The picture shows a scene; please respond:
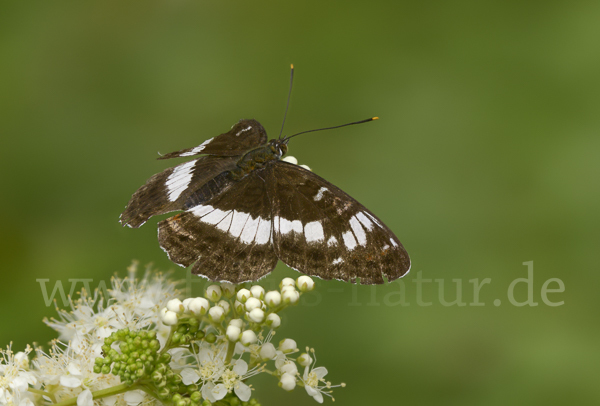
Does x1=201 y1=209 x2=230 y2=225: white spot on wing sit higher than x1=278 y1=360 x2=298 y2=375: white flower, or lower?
higher

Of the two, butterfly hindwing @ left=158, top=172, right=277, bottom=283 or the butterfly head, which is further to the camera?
the butterfly head

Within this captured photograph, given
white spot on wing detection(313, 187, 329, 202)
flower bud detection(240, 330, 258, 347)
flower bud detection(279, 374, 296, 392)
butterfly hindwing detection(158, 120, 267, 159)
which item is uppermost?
butterfly hindwing detection(158, 120, 267, 159)

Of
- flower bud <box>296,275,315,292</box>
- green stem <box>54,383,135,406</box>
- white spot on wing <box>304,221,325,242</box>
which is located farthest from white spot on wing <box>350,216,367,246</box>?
green stem <box>54,383,135,406</box>

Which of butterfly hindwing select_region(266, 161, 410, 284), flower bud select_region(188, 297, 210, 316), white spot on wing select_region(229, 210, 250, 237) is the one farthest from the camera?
white spot on wing select_region(229, 210, 250, 237)

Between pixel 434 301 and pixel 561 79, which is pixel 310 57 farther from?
pixel 434 301

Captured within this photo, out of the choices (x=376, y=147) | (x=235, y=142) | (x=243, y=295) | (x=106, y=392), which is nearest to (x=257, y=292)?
(x=243, y=295)

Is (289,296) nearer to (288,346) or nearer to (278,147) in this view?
(288,346)

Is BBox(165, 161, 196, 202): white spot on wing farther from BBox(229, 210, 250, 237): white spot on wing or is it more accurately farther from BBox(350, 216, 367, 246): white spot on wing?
BBox(350, 216, 367, 246): white spot on wing
